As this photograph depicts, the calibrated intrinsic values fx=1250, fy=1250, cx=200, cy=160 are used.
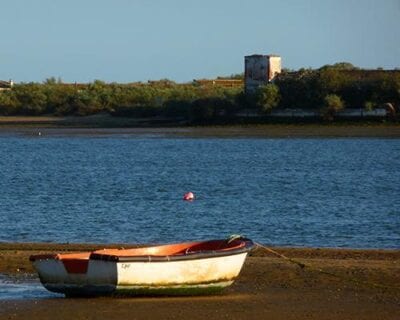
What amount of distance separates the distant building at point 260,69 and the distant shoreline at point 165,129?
12.4 meters

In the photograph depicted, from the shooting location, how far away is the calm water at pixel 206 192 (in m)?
30.2

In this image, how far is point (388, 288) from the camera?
19.0m

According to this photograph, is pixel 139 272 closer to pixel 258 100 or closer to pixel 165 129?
pixel 258 100

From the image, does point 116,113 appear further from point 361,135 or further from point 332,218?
point 332,218

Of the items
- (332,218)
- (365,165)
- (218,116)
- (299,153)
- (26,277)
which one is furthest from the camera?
(218,116)

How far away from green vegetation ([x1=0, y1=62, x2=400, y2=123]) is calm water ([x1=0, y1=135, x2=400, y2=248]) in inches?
394

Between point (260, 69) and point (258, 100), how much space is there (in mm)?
14294

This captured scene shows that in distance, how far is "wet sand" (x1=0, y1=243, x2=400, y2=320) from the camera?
16938 millimetres

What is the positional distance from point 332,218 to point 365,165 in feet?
91.5

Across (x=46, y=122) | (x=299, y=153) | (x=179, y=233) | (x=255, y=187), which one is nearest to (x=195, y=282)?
(x=179, y=233)

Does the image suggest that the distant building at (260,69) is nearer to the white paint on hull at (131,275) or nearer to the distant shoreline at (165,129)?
the distant shoreline at (165,129)

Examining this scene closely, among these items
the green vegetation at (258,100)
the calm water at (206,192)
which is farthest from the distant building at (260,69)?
the calm water at (206,192)

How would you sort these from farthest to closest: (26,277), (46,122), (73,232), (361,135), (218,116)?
(46,122) → (218,116) → (361,135) → (73,232) → (26,277)

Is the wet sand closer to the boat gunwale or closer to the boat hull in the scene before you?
the boat hull
